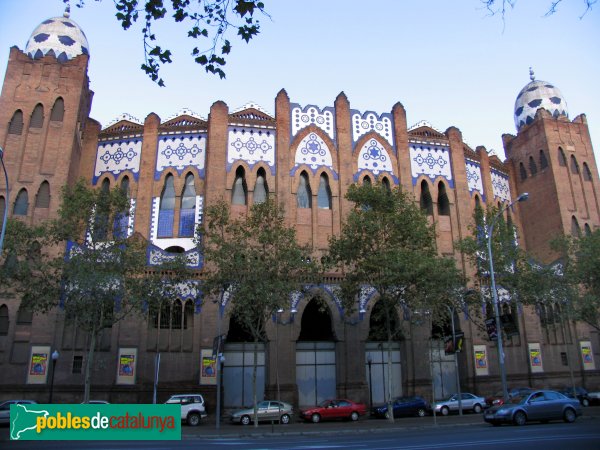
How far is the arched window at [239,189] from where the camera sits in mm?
33875

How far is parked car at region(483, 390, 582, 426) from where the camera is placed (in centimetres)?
1944

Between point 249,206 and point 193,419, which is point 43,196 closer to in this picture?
point 249,206

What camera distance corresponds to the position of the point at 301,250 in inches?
1022

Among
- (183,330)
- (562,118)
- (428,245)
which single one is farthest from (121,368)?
(562,118)

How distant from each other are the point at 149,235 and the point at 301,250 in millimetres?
11773

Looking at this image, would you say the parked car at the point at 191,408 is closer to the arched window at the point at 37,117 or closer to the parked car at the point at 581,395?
the arched window at the point at 37,117

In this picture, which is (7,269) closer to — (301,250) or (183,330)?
(183,330)

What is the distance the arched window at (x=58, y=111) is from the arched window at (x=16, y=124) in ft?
5.97

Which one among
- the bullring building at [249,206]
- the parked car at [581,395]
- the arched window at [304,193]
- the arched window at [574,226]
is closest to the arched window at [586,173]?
the bullring building at [249,206]

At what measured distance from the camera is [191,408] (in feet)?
83.4

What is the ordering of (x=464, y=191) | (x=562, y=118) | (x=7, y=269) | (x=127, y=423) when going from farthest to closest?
(x=562, y=118), (x=464, y=191), (x=7, y=269), (x=127, y=423)

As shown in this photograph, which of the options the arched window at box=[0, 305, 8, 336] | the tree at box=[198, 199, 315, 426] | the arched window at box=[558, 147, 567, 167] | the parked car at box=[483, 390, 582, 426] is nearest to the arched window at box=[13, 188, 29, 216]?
the arched window at box=[0, 305, 8, 336]

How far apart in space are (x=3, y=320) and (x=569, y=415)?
27.8 m

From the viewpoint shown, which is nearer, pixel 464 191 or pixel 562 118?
pixel 464 191
